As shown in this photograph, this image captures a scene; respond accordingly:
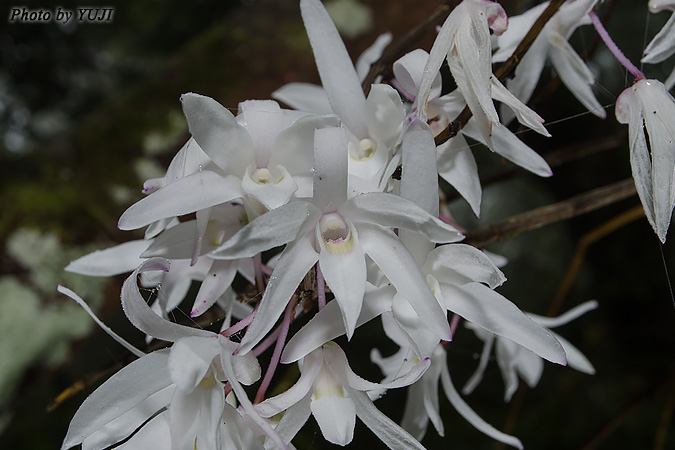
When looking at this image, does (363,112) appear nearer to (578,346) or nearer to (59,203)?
(59,203)

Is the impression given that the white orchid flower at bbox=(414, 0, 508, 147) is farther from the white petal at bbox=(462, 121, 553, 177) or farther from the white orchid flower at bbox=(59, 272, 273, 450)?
the white orchid flower at bbox=(59, 272, 273, 450)

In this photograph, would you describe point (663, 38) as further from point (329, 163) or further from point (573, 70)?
point (329, 163)

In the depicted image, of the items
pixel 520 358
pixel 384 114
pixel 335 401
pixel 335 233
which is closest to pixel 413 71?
pixel 384 114

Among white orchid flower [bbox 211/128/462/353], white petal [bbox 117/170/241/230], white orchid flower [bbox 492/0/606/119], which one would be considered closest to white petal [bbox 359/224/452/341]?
white orchid flower [bbox 211/128/462/353]

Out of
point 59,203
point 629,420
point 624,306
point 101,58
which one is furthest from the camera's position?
point 101,58

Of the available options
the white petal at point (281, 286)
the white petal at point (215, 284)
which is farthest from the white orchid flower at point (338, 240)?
the white petal at point (215, 284)

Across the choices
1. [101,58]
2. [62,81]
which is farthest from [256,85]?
[101,58]

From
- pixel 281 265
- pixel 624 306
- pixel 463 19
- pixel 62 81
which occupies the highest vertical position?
pixel 463 19
